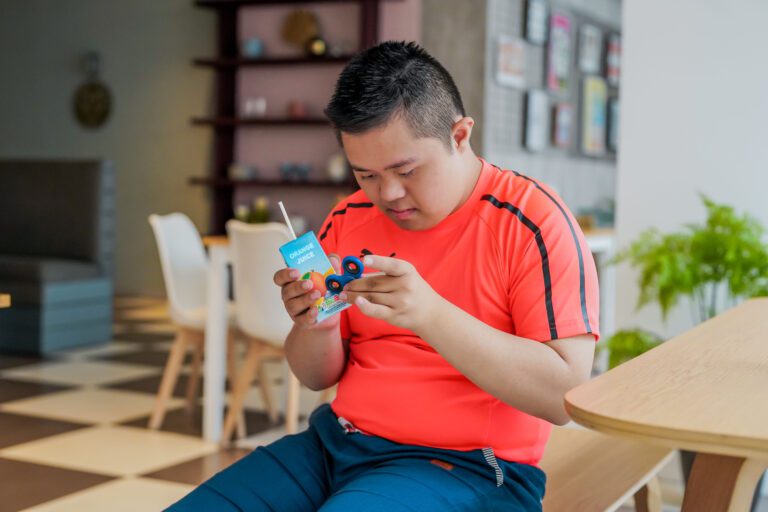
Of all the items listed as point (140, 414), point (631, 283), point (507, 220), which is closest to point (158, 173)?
point (140, 414)

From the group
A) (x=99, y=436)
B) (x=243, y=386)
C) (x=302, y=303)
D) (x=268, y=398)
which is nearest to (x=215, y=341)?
(x=243, y=386)

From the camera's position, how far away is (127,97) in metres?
8.70

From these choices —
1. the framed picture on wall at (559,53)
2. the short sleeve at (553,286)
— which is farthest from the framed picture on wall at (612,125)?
the short sleeve at (553,286)

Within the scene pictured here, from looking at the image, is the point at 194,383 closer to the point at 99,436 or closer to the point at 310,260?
the point at 99,436

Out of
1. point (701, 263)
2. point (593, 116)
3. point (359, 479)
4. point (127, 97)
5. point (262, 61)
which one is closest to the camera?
point (359, 479)

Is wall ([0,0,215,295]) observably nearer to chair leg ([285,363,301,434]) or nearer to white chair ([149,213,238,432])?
white chair ([149,213,238,432])

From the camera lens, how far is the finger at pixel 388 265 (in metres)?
1.24

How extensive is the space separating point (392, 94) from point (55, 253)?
17.4 ft

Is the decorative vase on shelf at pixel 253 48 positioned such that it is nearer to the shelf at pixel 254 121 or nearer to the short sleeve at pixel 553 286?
the shelf at pixel 254 121

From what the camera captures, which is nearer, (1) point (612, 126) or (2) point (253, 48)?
(2) point (253, 48)

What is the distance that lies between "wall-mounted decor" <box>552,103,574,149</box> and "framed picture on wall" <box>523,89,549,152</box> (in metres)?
0.36

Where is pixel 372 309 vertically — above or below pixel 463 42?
below

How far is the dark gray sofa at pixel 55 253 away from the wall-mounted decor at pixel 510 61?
2475 millimetres

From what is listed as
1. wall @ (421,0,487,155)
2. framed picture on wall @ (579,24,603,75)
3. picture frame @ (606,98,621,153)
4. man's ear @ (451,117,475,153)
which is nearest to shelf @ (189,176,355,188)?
wall @ (421,0,487,155)
